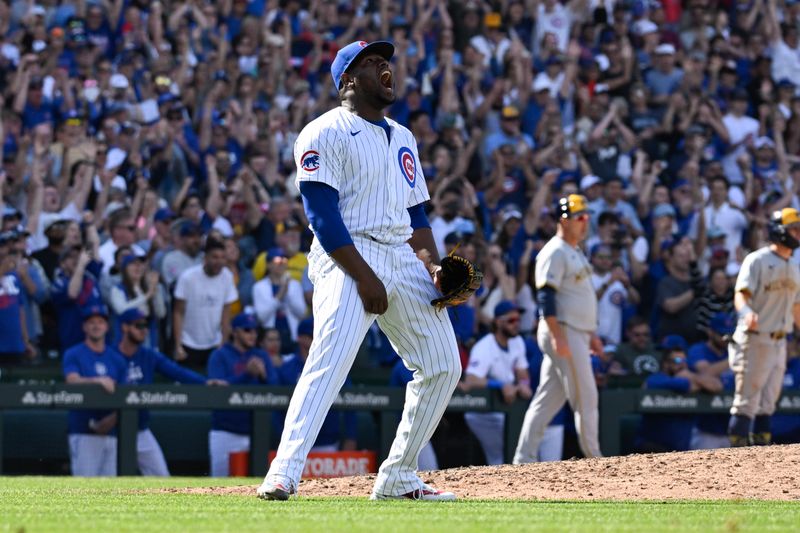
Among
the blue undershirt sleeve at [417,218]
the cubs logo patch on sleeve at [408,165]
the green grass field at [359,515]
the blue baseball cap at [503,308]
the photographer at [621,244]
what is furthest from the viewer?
the photographer at [621,244]

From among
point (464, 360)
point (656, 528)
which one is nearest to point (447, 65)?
point (464, 360)

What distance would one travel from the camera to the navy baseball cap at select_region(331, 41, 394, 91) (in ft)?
21.3

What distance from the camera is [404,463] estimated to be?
6.64 meters

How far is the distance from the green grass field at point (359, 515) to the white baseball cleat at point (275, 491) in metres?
0.07

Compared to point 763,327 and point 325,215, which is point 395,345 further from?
point 763,327

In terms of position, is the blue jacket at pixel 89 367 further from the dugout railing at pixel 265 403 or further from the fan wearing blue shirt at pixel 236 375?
the fan wearing blue shirt at pixel 236 375

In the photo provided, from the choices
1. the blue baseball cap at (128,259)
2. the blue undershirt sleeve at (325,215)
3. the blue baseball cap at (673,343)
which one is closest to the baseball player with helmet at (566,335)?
the blue baseball cap at (673,343)

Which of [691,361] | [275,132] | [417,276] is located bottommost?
[691,361]

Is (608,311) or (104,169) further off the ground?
(104,169)

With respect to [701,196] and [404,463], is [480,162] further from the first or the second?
[404,463]

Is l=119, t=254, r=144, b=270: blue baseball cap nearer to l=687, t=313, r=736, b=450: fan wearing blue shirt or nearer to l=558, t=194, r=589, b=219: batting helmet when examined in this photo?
l=558, t=194, r=589, b=219: batting helmet

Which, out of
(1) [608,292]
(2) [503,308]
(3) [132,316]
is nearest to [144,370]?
(3) [132,316]

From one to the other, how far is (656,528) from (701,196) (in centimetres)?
1205

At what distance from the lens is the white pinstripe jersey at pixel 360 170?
633 centimetres
